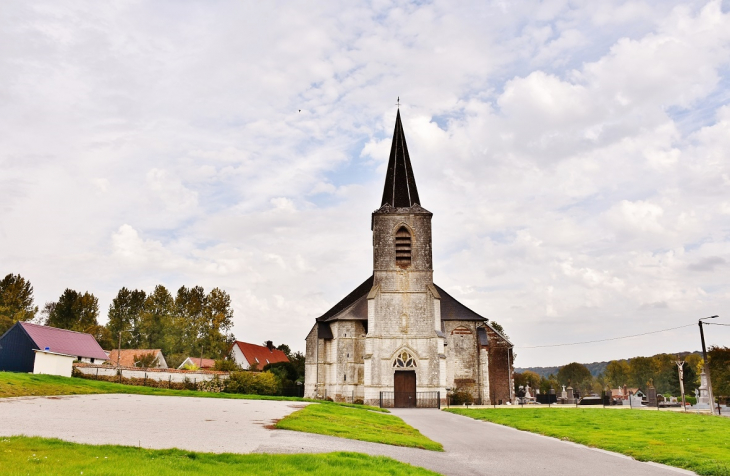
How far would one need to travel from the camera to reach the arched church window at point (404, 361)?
40.0 metres

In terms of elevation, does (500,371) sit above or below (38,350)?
below

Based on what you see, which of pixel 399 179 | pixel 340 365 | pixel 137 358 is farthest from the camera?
pixel 137 358

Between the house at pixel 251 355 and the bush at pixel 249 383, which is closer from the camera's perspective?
the bush at pixel 249 383

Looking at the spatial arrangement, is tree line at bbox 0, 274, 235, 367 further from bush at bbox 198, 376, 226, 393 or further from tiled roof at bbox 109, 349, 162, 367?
bush at bbox 198, 376, 226, 393

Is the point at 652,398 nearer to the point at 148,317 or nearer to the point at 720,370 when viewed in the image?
the point at 720,370

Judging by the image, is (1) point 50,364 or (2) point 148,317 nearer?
(1) point 50,364

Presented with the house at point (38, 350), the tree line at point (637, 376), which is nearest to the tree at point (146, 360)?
the house at point (38, 350)

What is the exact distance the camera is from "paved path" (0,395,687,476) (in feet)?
34.9

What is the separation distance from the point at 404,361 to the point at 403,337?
5.57 ft

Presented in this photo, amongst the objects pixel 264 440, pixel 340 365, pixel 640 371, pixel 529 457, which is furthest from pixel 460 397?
pixel 640 371

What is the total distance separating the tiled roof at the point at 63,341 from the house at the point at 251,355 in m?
17.8

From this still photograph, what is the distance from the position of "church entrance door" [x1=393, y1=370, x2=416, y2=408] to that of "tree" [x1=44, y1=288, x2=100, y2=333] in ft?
148

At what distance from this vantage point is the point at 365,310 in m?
43.8

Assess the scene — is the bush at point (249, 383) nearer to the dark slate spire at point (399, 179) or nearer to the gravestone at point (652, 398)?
the dark slate spire at point (399, 179)
